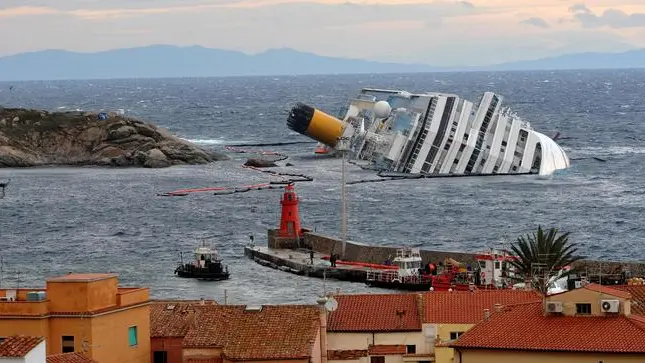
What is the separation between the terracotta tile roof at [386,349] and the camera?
121 feet

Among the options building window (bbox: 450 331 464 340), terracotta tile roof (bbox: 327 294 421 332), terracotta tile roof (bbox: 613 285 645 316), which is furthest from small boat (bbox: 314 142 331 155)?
building window (bbox: 450 331 464 340)

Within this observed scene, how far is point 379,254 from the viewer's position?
7675cm

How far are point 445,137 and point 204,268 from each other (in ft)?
178

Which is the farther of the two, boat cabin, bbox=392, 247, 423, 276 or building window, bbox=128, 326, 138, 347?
boat cabin, bbox=392, 247, 423, 276

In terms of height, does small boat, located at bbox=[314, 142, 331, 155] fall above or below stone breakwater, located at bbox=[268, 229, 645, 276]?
below

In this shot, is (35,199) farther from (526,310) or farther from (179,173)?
(526,310)

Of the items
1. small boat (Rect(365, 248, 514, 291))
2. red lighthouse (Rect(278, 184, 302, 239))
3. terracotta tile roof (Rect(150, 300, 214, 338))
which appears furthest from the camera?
red lighthouse (Rect(278, 184, 302, 239))

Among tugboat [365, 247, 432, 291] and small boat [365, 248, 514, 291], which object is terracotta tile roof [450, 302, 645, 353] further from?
tugboat [365, 247, 432, 291]

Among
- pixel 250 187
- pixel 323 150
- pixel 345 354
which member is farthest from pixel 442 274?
pixel 323 150

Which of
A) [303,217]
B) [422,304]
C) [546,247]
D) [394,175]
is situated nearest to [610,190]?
[394,175]

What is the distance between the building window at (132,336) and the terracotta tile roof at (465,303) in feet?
24.4

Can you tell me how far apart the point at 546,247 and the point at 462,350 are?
1002 inches

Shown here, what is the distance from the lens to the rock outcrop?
149500 millimetres

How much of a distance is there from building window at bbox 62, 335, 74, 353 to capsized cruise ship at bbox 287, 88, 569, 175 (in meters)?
92.2
